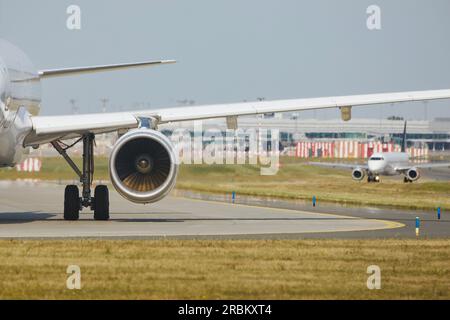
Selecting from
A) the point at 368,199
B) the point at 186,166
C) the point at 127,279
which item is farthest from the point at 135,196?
the point at 186,166

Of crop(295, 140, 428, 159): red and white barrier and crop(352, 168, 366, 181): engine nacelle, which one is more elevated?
crop(295, 140, 428, 159): red and white barrier

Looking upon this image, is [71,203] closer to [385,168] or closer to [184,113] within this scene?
[184,113]

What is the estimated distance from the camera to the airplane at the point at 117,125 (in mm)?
26453

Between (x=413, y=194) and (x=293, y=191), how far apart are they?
17.0 feet

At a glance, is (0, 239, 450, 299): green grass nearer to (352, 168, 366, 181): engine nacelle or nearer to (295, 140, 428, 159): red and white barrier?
(352, 168, 366, 181): engine nacelle

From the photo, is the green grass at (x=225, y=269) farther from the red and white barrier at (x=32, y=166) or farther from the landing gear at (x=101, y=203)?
the red and white barrier at (x=32, y=166)

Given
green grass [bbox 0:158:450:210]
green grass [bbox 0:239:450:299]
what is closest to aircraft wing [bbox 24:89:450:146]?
green grass [bbox 0:239:450:299]

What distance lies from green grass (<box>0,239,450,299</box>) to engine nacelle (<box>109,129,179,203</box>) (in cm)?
394

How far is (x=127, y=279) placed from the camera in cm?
1662

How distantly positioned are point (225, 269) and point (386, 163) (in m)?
66.1

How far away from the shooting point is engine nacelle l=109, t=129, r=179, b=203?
26.3 m

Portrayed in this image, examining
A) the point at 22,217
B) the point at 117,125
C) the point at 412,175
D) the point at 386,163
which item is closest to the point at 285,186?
the point at 412,175

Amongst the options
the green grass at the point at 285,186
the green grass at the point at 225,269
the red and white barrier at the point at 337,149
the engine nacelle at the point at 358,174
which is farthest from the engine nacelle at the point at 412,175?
the red and white barrier at the point at 337,149

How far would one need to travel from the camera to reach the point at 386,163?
83062mm
